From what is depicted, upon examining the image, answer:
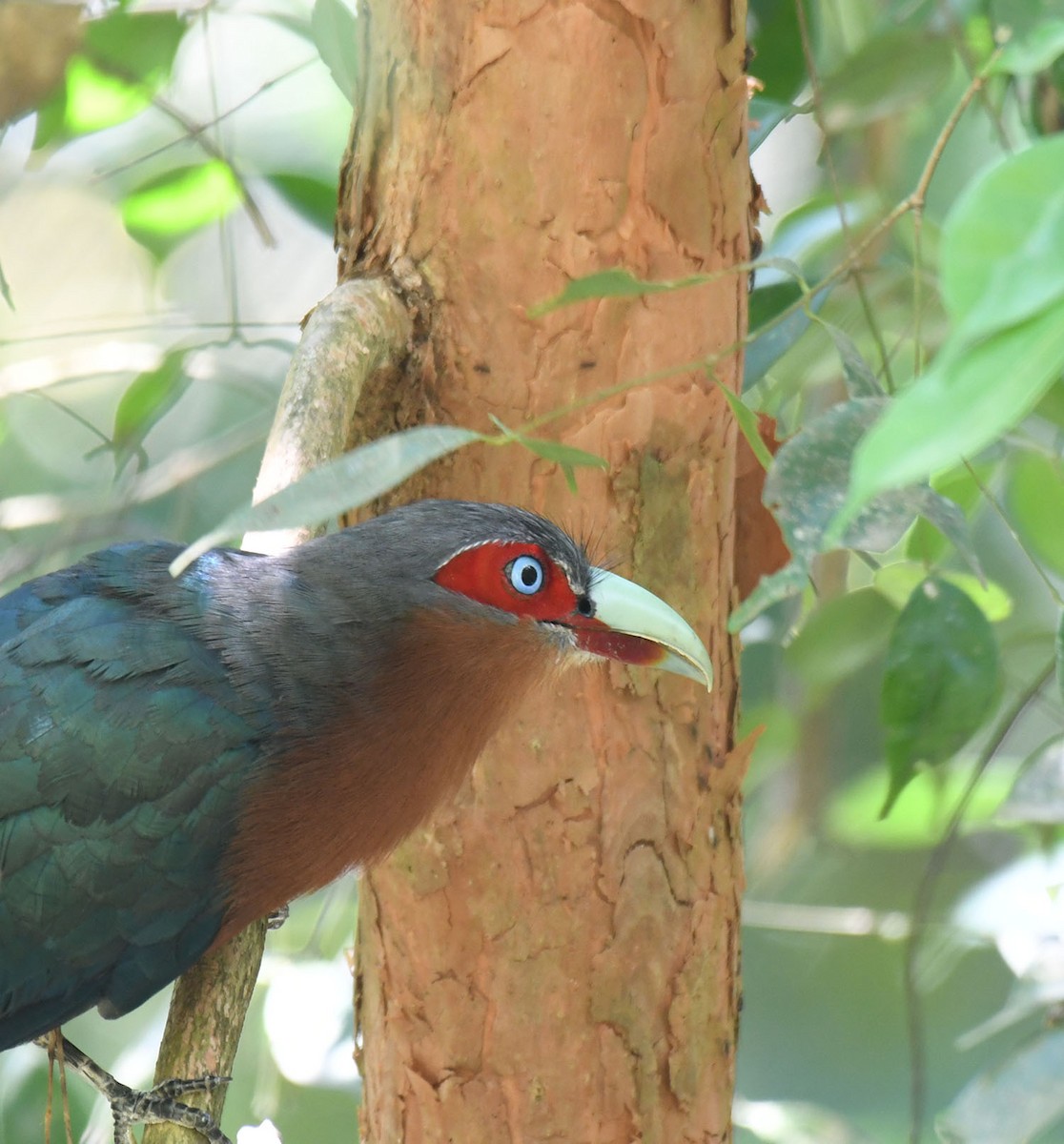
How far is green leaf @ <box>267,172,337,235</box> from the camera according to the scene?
2936mm

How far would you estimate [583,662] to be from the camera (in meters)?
2.21

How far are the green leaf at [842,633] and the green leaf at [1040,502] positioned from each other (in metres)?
0.32

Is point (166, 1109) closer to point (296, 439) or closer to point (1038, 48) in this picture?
point (296, 439)

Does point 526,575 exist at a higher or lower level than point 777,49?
lower

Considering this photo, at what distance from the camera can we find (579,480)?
2.33m

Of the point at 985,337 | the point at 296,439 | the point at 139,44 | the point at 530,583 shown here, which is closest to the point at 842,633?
the point at 530,583

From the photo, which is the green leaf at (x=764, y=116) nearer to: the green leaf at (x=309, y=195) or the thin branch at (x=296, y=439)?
the thin branch at (x=296, y=439)

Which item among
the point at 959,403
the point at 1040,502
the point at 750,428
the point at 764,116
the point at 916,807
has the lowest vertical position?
the point at 959,403

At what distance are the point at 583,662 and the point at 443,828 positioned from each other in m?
0.38

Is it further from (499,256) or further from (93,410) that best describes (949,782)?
(93,410)

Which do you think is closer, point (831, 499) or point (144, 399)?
point (831, 499)

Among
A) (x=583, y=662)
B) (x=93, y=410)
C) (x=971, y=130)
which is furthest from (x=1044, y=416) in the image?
(x=93, y=410)

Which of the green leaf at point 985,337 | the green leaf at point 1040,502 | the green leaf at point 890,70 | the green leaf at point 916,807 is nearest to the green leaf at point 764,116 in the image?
the green leaf at point 890,70

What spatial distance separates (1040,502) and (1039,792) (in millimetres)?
867
